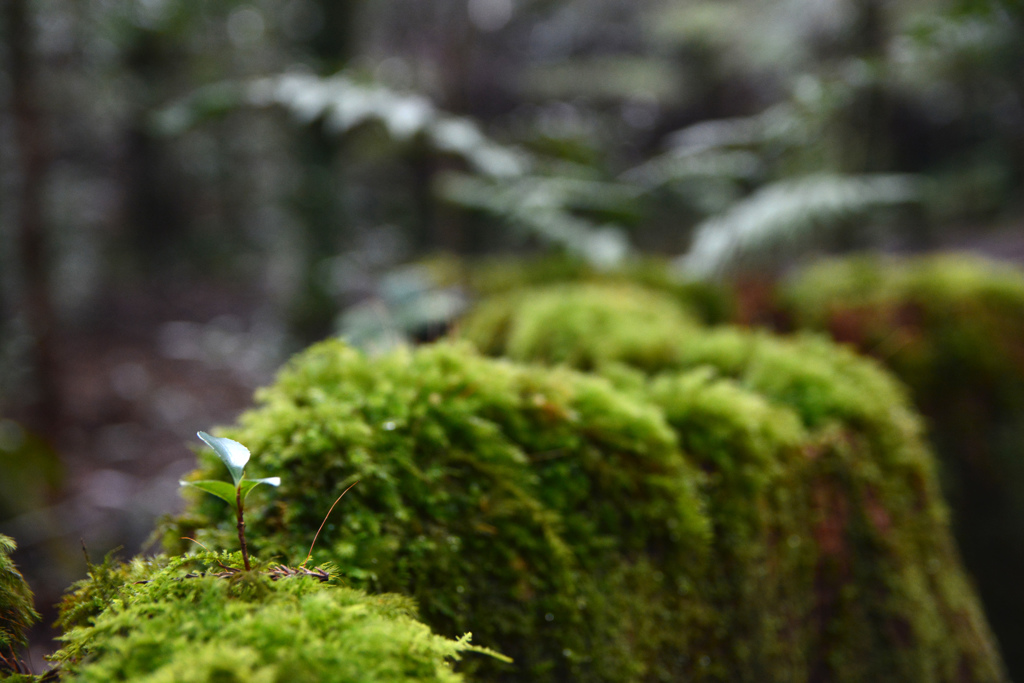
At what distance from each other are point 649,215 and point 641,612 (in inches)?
126

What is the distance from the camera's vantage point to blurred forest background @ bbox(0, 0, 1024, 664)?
10.2 feet

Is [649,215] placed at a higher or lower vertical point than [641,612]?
higher

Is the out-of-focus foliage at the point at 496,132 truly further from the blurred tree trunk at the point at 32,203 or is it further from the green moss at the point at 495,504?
the green moss at the point at 495,504

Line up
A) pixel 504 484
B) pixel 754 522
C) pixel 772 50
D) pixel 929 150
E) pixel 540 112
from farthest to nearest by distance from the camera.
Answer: pixel 929 150
pixel 540 112
pixel 772 50
pixel 754 522
pixel 504 484

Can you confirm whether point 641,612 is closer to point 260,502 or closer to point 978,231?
point 260,502

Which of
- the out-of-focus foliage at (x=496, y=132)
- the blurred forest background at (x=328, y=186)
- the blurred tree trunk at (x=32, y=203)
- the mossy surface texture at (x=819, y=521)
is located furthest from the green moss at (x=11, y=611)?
the blurred tree trunk at (x=32, y=203)

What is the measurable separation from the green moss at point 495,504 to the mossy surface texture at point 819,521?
0.15 meters

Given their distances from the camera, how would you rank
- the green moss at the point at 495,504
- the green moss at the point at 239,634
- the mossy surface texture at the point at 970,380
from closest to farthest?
the green moss at the point at 239,634 → the green moss at the point at 495,504 → the mossy surface texture at the point at 970,380

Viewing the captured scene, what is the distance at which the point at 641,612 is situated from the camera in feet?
3.75

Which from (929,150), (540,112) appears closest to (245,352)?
(540,112)

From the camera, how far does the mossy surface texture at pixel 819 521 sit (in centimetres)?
133

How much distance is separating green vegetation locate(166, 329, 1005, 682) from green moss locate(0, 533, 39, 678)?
A: 0.22 m

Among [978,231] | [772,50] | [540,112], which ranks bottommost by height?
[978,231]

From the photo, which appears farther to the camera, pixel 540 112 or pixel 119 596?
pixel 540 112
